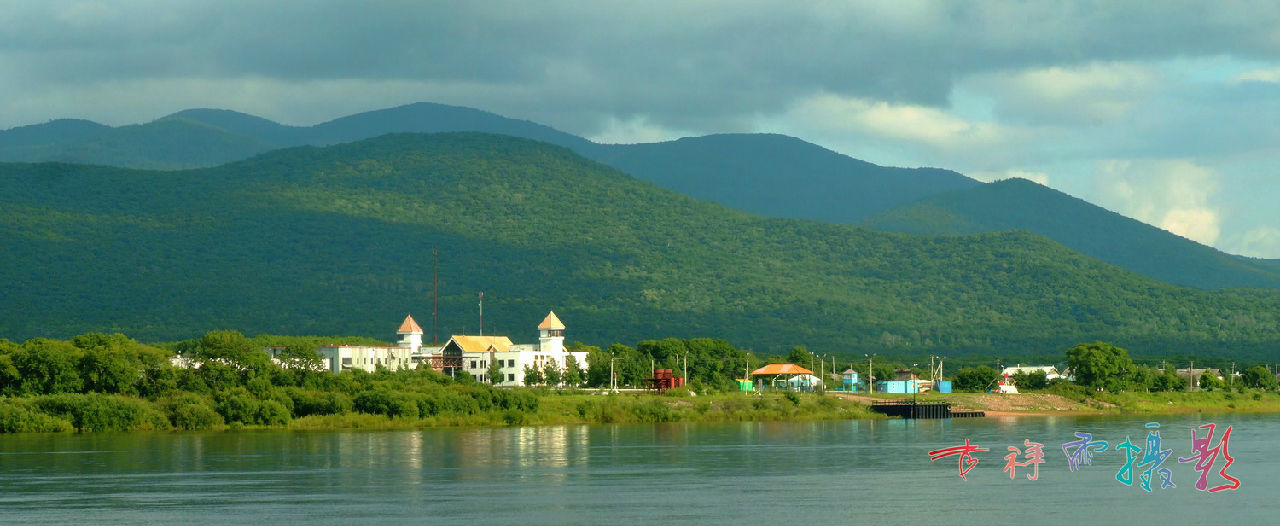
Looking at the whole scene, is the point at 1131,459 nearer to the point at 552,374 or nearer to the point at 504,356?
the point at 552,374

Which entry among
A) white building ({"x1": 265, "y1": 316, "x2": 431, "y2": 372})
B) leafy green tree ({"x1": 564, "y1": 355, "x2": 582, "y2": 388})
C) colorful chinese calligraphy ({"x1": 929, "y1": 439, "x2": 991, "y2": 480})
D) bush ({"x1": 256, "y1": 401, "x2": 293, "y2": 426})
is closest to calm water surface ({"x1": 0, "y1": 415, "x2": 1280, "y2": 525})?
colorful chinese calligraphy ({"x1": 929, "y1": 439, "x2": 991, "y2": 480})

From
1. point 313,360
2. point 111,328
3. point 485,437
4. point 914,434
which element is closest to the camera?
point 485,437

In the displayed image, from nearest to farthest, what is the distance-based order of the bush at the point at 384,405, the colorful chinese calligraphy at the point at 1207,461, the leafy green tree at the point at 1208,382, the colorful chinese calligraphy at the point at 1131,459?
the colorful chinese calligraphy at the point at 1207,461 → the colorful chinese calligraphy at the point at 1131,459 → the bush at the point at 384,405 → the leafy green tree at the point at 1208,382

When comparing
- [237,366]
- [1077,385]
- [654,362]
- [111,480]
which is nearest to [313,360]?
[237,366]

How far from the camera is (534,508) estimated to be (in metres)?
50.7

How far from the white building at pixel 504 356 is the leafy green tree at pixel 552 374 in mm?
315

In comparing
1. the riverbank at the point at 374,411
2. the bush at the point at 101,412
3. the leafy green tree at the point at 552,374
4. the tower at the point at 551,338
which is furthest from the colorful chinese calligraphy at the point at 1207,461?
the tower at the point at 551,338

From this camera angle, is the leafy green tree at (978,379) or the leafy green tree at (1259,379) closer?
the leafy green tree at (978,379)

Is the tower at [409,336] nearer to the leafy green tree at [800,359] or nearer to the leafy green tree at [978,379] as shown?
the leafy green tree at [800,359]

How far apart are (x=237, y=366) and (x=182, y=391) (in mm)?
4676

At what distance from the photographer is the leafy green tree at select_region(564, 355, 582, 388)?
131 m

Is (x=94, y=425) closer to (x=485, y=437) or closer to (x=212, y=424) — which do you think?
(x=212, y=424)

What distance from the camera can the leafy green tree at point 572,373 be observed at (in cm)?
13100

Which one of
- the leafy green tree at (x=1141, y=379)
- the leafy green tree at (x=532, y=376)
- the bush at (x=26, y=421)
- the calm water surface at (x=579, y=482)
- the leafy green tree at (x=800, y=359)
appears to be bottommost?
the calm water surface at (x=579, y=482)
